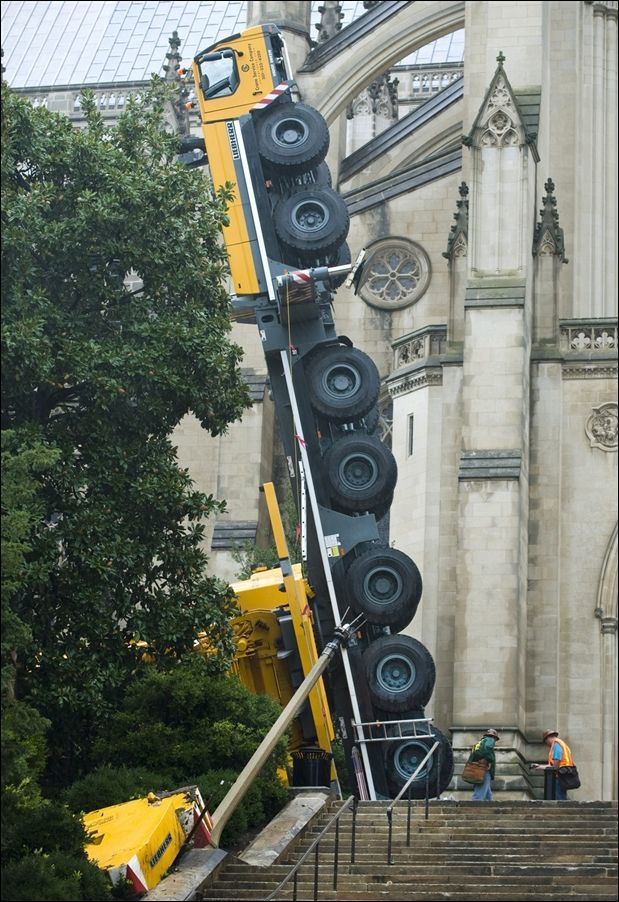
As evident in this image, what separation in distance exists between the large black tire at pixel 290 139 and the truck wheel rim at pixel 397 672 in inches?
253

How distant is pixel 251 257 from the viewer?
82.2 ft

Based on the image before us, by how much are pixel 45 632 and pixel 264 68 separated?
29.2 feet

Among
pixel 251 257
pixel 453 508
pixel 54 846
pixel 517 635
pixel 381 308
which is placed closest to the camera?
pixel 54 846

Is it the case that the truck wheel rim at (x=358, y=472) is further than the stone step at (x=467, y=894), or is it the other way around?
the truck wheel rim at (x=358, y=472)

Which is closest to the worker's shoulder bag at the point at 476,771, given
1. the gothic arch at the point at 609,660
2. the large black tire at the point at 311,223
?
the gothic arch at the point at 609,660

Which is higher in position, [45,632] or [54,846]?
[45,632]

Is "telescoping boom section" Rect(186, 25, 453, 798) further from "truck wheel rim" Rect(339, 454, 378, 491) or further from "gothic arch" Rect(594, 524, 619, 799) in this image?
"gothic arch" Rect(594, 524, 619, 799)

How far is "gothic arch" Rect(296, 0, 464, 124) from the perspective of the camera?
3597cm

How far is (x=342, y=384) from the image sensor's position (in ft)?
80.7

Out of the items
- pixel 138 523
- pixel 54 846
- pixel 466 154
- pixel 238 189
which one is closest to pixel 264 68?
pixel 238 189

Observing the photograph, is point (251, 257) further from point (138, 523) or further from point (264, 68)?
point (138, 523)

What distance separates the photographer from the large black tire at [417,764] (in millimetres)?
23406

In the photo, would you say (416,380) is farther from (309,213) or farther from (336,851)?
(336,851)

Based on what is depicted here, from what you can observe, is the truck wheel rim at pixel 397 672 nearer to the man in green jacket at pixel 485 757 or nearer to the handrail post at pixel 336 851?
the man in green jacket at pixel 485 757
